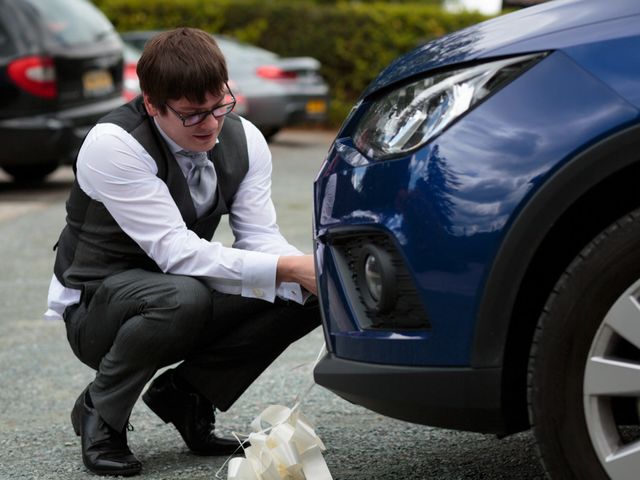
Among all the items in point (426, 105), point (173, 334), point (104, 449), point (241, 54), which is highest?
point (426, 105)

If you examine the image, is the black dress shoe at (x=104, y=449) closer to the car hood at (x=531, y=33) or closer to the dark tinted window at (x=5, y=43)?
the car hood at (x=531, y=33)

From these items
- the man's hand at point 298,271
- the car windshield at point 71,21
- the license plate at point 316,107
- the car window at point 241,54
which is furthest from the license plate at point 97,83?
the man's hand at point 298,271

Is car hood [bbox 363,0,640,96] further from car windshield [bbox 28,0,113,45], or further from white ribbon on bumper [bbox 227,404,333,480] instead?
car windshield [bbox 28,0,113,45]

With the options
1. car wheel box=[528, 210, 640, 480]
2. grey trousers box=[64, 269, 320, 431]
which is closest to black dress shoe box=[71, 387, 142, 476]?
grey trousers box=[64, 269, 320, 431]

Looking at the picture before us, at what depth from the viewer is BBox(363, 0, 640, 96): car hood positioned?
101 inches

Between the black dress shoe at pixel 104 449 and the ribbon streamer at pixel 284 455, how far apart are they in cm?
44

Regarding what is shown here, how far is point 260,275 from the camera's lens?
334 centimetres

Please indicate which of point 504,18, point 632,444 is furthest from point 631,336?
point 504,18

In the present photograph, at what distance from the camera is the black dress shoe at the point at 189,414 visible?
3.55m

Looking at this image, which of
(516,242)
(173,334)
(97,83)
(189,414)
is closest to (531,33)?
(516,242)

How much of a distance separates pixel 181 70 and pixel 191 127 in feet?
0.50

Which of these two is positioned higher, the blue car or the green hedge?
the blue car

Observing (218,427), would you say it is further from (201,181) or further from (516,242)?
(516,242)

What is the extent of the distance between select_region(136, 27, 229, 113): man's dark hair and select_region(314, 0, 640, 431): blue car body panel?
65 cm
